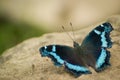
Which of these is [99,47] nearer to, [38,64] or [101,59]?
[101,59]

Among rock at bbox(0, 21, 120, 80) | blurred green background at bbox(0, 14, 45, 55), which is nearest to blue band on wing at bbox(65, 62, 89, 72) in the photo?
rock at bbox(0, 21, 120, 80)

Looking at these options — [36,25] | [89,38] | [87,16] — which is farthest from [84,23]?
[89,38]

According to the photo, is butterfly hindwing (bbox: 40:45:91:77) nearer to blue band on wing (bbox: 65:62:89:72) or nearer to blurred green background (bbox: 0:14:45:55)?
blue band on wing (bbox: 65:62:89:72)

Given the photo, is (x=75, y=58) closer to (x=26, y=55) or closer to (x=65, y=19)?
(x=26, y=55)

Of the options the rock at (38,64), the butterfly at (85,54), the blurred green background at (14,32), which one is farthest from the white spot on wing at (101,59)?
the blurred green background at (14,32)

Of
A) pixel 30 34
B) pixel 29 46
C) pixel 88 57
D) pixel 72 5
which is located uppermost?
pixel 72 5

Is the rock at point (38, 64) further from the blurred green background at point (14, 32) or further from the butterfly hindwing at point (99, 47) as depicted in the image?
the blurred green background at point (14, 32)
